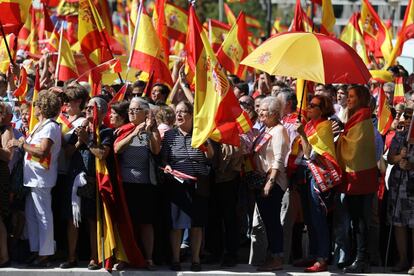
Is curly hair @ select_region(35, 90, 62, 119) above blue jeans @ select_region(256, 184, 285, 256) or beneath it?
above

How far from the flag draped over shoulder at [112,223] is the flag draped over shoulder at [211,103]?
97 cm

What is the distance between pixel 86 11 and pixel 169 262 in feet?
14.6

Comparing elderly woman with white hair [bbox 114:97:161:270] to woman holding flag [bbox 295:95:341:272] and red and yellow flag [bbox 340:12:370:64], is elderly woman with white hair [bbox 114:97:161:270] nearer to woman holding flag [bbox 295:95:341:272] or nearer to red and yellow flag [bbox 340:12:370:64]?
woman holding flag [bbox 295:95:341:272]

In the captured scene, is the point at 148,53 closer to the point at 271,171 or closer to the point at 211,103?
the point at 211,103

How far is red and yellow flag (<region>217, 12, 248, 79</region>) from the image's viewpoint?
54.5ft

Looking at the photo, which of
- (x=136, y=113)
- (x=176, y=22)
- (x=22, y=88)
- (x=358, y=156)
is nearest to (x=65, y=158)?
(x=136, y=113)

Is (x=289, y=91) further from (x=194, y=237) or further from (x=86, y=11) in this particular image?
(x=86, y=11)

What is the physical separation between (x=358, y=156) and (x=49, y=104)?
319cm

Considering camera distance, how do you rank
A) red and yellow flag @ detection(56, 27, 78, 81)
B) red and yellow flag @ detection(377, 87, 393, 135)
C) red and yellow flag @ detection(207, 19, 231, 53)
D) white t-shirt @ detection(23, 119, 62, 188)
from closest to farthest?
white t-shirt @ detection(23, 119, 62, 188) < red and yellow flag @ detection(377, 87, 393, 135) < red and yellow flag @ detection(56, 27, 78, 81) < red and yellow flag @ detection(207, 19, 231, 53)

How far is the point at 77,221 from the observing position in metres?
11.4

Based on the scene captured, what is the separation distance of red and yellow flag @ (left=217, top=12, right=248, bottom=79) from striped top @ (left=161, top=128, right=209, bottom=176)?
17.4 ft

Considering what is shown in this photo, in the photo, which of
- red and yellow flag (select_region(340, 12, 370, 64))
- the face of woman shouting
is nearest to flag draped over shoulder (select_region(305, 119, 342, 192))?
the face of woman shouting

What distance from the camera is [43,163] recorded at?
37.1 feet

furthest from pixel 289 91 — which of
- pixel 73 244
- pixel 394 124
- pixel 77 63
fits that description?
pixel 77 63
